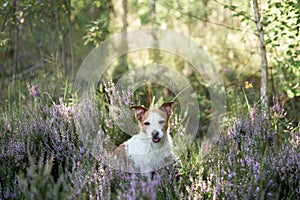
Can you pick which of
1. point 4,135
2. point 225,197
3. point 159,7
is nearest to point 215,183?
point 225,197

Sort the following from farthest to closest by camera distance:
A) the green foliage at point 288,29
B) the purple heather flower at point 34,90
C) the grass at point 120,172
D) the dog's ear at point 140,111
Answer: the purple heather flower at point 34,90 → the green foliage at point 288,29 → the dog's ear at point 140,111 → the grass at point 120,172

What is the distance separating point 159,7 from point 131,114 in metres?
4.83

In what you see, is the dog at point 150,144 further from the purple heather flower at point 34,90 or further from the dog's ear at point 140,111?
the purple heather flower at point 34,90

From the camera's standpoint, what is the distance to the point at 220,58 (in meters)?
6.21

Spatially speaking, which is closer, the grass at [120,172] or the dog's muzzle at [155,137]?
the grass at [120,172]

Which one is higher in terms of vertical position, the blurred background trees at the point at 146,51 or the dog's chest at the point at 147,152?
the blurred background trees at the point at 146,51

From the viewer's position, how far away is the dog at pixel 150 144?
9.87ft

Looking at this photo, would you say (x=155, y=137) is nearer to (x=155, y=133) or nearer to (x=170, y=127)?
(x=155, y=133)

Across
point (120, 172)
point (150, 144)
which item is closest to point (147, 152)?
point (150, 144)

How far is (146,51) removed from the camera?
6266mm

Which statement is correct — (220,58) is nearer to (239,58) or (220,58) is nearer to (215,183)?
(239,58)

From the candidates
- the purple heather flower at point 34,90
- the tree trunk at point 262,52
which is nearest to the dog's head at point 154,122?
the tree trunk at point 262,52

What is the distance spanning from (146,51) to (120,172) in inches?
150

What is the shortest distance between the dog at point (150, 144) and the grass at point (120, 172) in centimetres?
16
